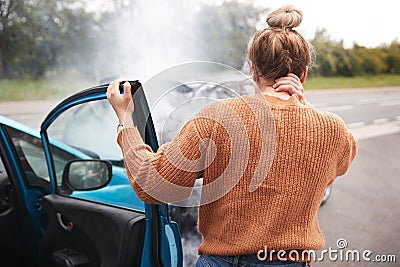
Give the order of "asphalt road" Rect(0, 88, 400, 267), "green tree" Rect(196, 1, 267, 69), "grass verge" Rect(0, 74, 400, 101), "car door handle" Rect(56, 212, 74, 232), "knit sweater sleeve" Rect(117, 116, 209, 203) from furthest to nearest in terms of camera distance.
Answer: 1. "grass verge" Rect(0, 74, 400, 101)
2. "green tree" Rect(196, 1, 267, 69)
3. "asphalt road" Rect(0, 88, 400, 267)
4. "car door handle" Rect(56, 212, 74, 232)
5. "knit sweater sleeve" Rect(117, 116, 209, 203)

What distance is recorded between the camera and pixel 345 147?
125 cm

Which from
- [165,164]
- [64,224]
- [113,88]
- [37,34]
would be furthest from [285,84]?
[37,34]

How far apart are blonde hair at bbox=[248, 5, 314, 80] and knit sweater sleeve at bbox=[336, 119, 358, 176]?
0.64 feet

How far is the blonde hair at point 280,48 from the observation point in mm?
1201

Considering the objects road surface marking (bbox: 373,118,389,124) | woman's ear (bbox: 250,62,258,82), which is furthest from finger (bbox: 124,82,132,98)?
road surface marking (bbox: 373,118,389,124)

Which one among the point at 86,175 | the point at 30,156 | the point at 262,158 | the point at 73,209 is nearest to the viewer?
the point at 262,158

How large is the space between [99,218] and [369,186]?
1.40 metres

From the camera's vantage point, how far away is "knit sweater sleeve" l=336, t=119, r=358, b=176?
1.23 meters

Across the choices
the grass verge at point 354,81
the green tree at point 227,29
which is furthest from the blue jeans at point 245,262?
the green tree at point 227,29

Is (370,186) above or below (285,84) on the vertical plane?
below

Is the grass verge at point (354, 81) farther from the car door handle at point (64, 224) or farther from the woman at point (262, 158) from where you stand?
the car door handle at point (64, 224)

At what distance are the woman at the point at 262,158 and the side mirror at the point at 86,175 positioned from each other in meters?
0.89

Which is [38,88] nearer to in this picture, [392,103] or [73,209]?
[73,209]

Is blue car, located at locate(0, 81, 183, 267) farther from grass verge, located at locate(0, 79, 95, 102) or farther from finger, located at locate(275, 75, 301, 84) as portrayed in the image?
grass verge, located at locate(0, 79, 95, 102)
